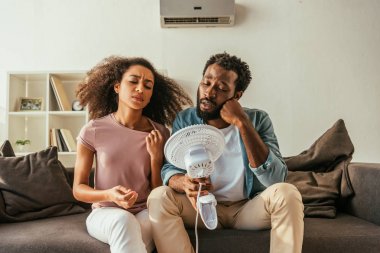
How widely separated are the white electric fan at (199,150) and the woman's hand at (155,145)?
0.33 m

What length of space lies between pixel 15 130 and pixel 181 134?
6.95ft

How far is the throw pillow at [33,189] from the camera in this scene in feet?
5.72

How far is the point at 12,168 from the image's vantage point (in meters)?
1.80

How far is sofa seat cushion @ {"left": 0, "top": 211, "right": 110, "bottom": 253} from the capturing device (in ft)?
4.51

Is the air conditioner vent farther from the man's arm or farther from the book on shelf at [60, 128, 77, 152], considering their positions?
the man's arm

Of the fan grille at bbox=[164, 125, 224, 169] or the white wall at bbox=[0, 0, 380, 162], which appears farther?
the white wall at bbox=[0, 0, 380, 162]

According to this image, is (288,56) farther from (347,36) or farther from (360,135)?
(360,135)

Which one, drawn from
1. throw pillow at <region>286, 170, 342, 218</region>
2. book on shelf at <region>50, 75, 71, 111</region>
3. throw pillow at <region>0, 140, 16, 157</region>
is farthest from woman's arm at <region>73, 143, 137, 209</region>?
book on shelf at <region>50, 75, 71, 111</region>

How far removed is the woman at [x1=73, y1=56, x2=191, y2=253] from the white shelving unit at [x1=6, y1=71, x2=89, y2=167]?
38.2 inches

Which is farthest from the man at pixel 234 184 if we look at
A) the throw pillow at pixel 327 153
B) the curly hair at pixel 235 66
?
the throw pillow at pixel 327 153

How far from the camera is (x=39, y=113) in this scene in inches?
109

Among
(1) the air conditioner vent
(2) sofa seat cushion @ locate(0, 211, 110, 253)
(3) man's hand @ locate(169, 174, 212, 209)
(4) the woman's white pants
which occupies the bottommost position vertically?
(2) sofa seat cushion @ locate(0, 211, 110, 253)

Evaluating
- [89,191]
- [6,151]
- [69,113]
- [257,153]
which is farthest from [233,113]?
[69,113]

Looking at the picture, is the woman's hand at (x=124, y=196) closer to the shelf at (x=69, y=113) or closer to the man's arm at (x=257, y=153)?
the man's arm at (x=257, y=153)
